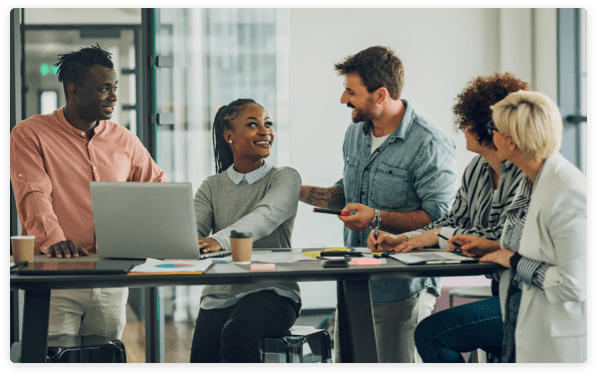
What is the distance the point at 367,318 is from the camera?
1.87 meters

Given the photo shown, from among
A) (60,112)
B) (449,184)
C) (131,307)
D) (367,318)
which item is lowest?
(131,307)

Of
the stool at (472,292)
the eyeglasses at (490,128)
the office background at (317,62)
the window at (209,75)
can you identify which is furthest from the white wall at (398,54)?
the eyeglasses at (490,128)

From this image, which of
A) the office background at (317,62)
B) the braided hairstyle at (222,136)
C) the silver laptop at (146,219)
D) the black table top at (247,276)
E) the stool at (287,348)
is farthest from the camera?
the office background at (317,62)

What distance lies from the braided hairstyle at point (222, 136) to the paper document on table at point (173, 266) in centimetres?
78

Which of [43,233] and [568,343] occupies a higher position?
[43,233]

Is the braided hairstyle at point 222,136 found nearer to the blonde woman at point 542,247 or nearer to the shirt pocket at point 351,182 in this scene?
the shirt pocket at point 351,182

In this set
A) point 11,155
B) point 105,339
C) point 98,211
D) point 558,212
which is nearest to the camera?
point 558,212

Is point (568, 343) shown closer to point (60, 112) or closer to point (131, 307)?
point (60, 112)

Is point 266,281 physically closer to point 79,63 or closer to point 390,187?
point 390,187

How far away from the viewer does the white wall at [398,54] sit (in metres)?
4.43

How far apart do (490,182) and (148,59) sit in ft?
6.07

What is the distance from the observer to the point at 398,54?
14.9 feet

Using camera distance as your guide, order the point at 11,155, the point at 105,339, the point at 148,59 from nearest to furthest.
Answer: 1. the point at 105,339
2. the point at 11,155
3. the point at 148,59
